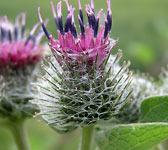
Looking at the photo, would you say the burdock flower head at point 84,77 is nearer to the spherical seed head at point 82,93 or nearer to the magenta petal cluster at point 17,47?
the spherical seed head at point 82,93

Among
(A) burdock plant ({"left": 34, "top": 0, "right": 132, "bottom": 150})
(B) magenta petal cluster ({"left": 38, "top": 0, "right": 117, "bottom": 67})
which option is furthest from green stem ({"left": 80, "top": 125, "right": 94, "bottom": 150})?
(B) magenta petal cluster ({"left": 38, "top": 0, "right": 117, "bottom": 67})

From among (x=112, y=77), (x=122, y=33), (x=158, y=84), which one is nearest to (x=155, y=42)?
(x=122, y=33)

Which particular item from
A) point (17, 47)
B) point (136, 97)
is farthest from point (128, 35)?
point (136, 97)

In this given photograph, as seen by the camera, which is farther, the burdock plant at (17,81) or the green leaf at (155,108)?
the burdock plant at (17,81)

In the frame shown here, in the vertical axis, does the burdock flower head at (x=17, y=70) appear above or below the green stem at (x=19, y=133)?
above

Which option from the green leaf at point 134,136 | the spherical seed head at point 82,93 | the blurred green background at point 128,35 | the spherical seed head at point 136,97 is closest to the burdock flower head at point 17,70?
the blurred green background at point 128,35

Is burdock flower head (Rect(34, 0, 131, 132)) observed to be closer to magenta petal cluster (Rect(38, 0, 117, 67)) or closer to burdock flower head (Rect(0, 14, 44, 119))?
magenta petal cluster (Rect(38, 0, 117, 67))

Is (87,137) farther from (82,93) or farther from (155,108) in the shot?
(155,108)
